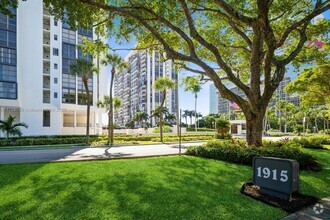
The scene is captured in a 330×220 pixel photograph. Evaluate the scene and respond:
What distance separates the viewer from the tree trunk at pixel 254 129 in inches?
437

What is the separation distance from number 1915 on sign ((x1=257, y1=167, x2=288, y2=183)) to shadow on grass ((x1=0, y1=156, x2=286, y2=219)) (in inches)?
30.5

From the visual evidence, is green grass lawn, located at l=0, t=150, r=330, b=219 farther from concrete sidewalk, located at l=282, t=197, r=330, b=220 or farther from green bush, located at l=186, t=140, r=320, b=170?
green bush, located at l=186, t=140, r=320, b=170

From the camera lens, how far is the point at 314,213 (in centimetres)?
484

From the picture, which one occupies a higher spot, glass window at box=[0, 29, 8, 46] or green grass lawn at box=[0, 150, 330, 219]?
glass window at box=[0, 29, 8, 46]

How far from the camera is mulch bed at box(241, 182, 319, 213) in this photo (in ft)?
16.9

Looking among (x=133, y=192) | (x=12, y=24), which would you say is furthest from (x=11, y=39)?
(x=133, y=192)

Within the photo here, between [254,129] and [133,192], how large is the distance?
7578 millimetres

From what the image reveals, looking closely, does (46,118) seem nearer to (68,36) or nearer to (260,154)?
(68,36)

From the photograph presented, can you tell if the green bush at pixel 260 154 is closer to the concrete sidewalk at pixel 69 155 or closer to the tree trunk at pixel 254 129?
the tree trunk at pixel 254 129

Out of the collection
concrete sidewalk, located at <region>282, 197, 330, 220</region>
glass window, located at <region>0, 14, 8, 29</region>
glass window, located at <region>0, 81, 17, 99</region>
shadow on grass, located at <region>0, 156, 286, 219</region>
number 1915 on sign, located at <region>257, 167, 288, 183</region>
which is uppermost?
glass window, located at <region>0, 14, 8, 29</region>

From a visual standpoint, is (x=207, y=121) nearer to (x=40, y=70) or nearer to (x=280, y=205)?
(x=40, y=70)

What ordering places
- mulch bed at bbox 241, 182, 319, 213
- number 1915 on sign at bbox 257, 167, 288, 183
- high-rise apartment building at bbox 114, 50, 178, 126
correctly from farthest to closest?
high-rise apartment building at bbox 114, 50, 178, 126 → number 1915 on sign at bbox 257, 167, 288, 183 → mulch bed at bbox 241, 182, 319, 213

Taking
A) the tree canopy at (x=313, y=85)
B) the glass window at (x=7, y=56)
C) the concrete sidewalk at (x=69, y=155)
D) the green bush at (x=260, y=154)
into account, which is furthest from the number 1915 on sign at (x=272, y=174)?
the glass window at (x=7, y=56)

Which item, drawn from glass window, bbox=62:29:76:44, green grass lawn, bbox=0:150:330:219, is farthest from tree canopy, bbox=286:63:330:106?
glass window, bbox=62:29:76:44
